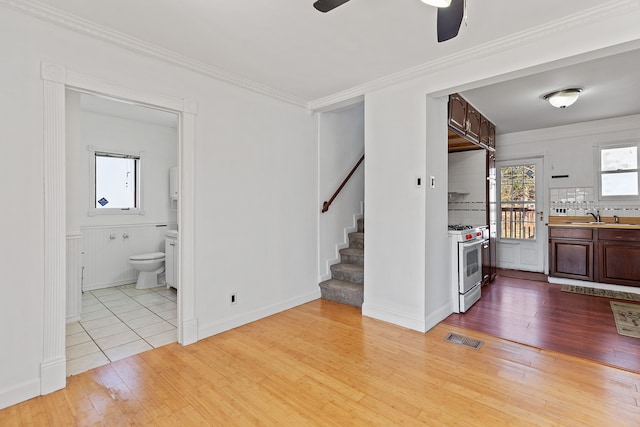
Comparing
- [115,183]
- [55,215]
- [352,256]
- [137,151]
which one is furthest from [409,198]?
[115,183]

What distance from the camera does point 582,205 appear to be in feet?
16.9

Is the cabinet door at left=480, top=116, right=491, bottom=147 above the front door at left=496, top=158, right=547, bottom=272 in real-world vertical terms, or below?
above

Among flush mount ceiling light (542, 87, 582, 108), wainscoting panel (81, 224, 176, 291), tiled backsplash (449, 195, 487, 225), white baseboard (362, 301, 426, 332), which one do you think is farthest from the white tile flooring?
flush mount ceiling light (542, 87, 582, 108)

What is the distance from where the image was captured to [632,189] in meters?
4.77

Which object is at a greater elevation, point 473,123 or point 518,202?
point 473,123

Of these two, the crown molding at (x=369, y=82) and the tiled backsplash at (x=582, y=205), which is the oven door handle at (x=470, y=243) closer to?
the crown molding at (x=369, y=82)

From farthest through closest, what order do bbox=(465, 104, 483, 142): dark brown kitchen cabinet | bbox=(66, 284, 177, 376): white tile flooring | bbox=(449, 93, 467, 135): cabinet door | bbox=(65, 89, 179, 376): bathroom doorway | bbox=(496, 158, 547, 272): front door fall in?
bbox=(496, 158, 547, 272): front door → bbox=(465, 104, 483, 142): dark brown kitchen cabinet → bbox=(449, 93, 467, 135): cabinet door → bbox=(65, 89, 179, 376): bathroom doorway → bbox=(66, 284, 177, 376): white tile flooring

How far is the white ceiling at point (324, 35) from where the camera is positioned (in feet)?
6.74

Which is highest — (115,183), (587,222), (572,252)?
(115,183)

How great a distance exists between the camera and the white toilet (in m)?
4.47

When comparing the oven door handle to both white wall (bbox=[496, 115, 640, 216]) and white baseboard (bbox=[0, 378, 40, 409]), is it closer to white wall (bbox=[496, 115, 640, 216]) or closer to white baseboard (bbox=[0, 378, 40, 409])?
white wall (bbox=[496, 115, 640, 216])

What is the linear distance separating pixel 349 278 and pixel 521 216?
12.2 feet

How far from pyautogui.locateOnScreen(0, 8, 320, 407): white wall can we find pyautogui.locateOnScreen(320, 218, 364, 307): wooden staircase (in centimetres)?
23

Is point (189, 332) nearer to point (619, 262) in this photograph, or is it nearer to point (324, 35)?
point (324, 35)
